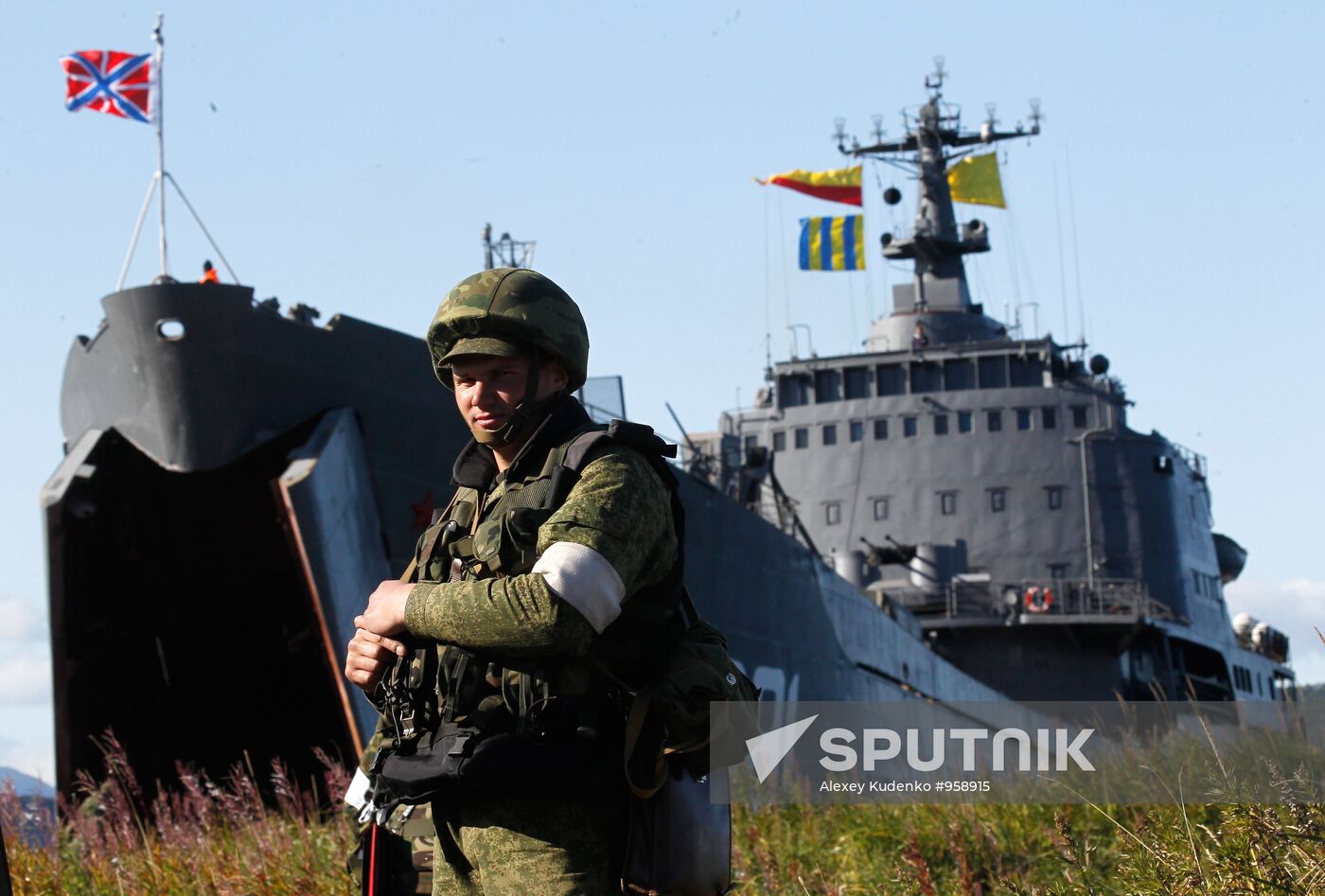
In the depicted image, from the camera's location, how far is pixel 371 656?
261cm

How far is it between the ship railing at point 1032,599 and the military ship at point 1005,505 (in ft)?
0.08

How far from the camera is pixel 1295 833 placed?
301 cm

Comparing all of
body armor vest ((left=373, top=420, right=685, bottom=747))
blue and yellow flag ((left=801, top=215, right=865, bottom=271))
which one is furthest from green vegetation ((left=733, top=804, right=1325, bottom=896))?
blue and yellow flag ((left=801, top=215, right=865, bottom=271))

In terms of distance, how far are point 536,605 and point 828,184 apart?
2177cm

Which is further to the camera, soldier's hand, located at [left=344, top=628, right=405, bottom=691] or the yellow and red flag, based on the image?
the yellow and red flag

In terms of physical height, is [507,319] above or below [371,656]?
above

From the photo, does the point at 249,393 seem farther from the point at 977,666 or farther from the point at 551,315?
the point at 977,666

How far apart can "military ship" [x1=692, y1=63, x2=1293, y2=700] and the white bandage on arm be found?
17.9m

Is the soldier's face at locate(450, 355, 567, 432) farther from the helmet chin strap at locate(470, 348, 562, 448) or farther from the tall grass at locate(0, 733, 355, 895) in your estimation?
the tall grass at locate(0, 733, 355, 895)

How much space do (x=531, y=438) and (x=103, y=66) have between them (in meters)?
8.01

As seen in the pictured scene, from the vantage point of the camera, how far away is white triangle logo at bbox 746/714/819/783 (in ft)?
26.4

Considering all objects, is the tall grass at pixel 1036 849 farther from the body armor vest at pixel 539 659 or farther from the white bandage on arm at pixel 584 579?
the white bandage on arm at pixel 584 579

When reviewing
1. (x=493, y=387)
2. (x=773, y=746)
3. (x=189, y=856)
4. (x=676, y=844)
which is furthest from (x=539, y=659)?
(x=773, y=746)

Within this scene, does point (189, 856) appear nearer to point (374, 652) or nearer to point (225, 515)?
point (374, 652)
